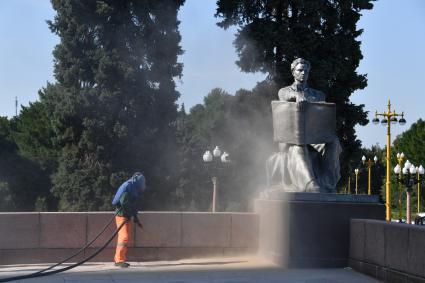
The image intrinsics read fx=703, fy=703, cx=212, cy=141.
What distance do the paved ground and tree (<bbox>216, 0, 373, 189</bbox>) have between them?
16087 mm

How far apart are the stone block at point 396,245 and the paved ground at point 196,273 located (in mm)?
539

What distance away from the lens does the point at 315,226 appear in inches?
427

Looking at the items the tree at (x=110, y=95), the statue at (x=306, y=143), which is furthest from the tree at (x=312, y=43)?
the statue at (x=306, y=143)

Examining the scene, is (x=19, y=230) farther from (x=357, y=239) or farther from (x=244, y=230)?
(x=357, y=239)

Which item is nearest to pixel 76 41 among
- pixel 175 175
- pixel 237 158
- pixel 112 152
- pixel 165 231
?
pixel 112 152

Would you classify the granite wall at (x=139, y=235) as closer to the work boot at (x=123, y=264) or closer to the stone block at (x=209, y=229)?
the stone block at (x=209, y=229)

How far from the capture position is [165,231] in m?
12.5

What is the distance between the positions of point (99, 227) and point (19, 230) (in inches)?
53.1

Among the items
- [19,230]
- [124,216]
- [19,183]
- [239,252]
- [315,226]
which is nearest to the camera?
[315,226]

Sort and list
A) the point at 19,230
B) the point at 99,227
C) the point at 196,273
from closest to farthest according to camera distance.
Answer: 1. the point at 196,273
2. the point at 19,230
3. the point at 99,227

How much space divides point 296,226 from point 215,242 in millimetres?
2258

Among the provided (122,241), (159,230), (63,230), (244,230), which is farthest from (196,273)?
(63,230)

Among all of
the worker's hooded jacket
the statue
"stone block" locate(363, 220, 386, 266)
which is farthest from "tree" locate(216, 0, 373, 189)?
"stone block" locate(363, 220, 386, 266)

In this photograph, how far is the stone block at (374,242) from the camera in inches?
382
